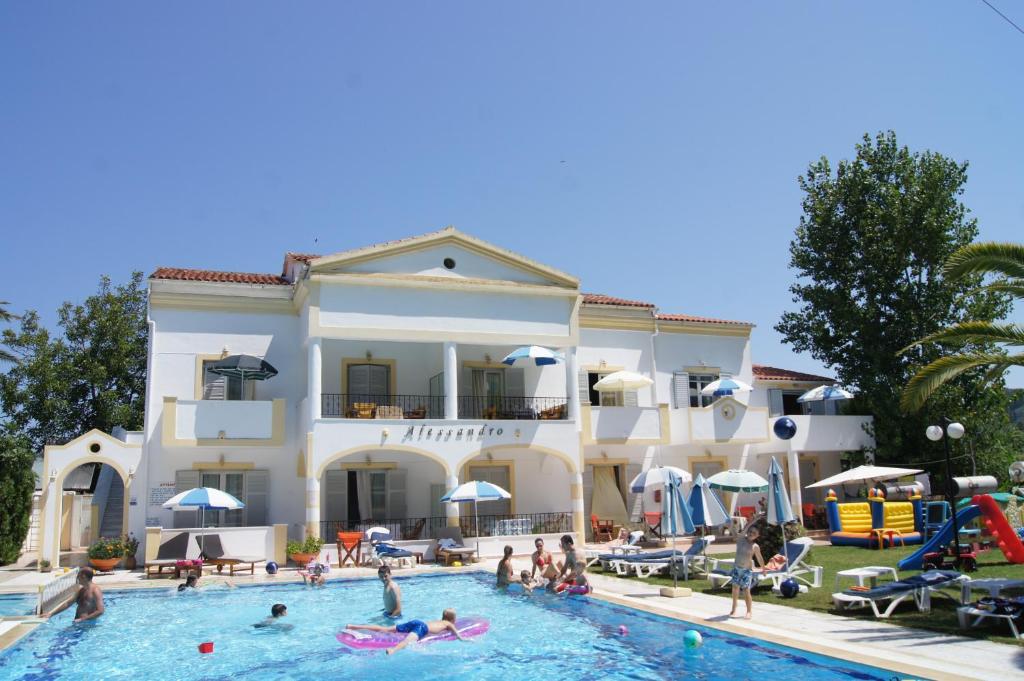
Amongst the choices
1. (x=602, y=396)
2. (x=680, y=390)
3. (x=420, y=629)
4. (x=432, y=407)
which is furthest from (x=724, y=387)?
(x=420, y=629)

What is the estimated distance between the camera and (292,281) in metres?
28.1

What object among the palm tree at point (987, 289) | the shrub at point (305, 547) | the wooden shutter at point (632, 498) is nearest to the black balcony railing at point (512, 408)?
the wooden shutter at point (632, 498)

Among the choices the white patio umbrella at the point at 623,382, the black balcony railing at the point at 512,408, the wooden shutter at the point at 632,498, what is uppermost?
the white patio umbrella at the point at 623,382

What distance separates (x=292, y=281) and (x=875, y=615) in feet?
69.3

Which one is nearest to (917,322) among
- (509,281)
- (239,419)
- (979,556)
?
(979,556)

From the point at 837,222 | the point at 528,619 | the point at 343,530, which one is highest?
the point at 837,222

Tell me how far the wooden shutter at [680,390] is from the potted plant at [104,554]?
1911 centimetres

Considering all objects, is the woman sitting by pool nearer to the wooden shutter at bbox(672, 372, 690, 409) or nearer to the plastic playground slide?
the plastic playground slide

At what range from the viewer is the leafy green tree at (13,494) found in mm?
23219

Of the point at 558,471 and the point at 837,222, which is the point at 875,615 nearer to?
the point at 558,471

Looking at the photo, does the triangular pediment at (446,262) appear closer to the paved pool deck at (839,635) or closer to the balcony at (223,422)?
the balcony at (223,422)

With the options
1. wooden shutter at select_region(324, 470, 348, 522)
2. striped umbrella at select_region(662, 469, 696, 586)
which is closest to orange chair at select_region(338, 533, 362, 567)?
wooden shutter at select_region(324, 470, 348, 522)

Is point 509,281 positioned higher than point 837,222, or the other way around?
point 837,222

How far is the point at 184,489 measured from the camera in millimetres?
24625
